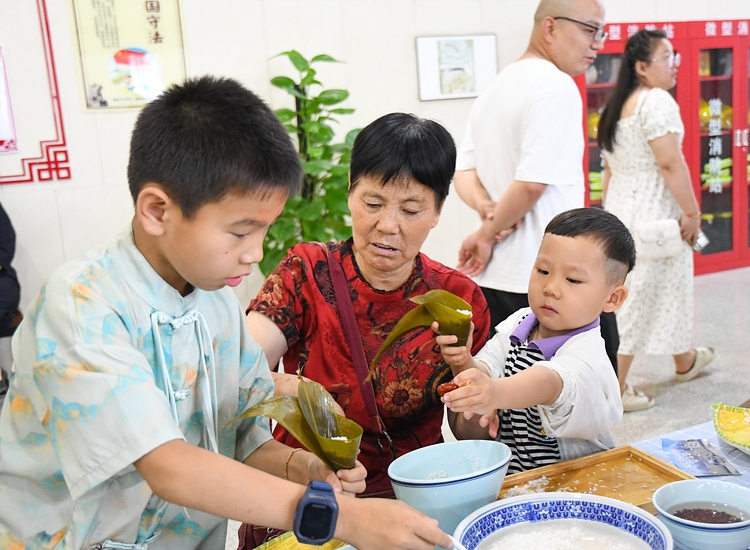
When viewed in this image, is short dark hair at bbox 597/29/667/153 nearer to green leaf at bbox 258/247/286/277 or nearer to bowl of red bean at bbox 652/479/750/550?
green leaf at bbox 258/247/286/277

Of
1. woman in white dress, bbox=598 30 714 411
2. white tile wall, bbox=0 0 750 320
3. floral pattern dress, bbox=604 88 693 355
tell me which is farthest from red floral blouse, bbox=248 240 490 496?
white tile wall, bbox=0 0 750 320

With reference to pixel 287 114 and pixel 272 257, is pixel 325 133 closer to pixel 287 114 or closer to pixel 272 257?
pixel 287 114

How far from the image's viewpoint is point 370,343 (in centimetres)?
147

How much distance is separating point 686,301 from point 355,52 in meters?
2.55

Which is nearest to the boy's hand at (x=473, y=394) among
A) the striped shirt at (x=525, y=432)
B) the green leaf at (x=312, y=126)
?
the striped shirt at (x=525, y=432)

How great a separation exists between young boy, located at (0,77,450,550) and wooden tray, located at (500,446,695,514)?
34cm

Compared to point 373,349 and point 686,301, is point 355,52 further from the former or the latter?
point 373,349

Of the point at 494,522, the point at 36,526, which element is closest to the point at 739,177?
the point at 494,522

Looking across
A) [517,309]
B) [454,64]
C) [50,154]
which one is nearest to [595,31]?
[517,309]

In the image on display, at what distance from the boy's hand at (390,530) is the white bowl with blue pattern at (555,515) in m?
0.08

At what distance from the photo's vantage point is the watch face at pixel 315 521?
790mm

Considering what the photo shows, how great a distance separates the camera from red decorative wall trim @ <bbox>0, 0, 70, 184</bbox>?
352 centimetres

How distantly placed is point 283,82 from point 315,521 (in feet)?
10.9

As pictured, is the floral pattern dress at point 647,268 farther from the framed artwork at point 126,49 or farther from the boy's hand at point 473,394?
the boy's hand at point 473,394
